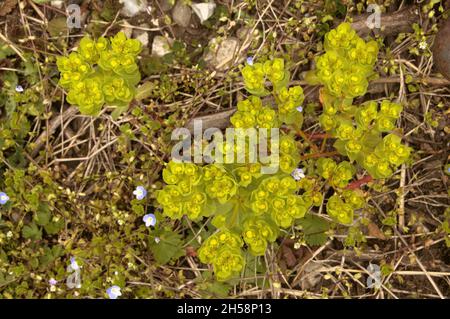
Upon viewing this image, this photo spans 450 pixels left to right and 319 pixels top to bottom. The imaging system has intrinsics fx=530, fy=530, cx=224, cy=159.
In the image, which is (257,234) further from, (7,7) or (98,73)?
(7,7)

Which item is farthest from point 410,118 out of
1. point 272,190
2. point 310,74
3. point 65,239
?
point 65,239

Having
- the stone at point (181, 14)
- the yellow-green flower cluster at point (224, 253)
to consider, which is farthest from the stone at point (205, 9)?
the yellow-green flower cluster at point (224, 253)

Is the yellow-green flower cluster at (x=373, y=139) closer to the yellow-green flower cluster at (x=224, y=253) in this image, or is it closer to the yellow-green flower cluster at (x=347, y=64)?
the yellow-green flower cluster at (x=347, y=64)

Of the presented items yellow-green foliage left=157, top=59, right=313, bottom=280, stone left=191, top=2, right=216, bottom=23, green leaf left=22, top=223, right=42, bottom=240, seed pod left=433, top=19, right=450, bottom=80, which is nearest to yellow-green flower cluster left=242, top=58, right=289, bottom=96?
yellow-green foliage left=157, top=59, right=313, bottom=280

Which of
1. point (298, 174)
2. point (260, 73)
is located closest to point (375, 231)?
point (298, 174)

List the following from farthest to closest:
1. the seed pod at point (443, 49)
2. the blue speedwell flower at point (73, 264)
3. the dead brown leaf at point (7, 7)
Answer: the dead brown leaf at point (7, 7)
the blue speedwell flower at point (73, 264)
the seed pod at point (443, 49)

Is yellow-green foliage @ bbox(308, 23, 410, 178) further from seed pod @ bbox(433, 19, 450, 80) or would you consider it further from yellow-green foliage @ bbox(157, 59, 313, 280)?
seed pod @ bbox(433, 19, 450, 80)

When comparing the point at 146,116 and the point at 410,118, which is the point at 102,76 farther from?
the point at 410,118
